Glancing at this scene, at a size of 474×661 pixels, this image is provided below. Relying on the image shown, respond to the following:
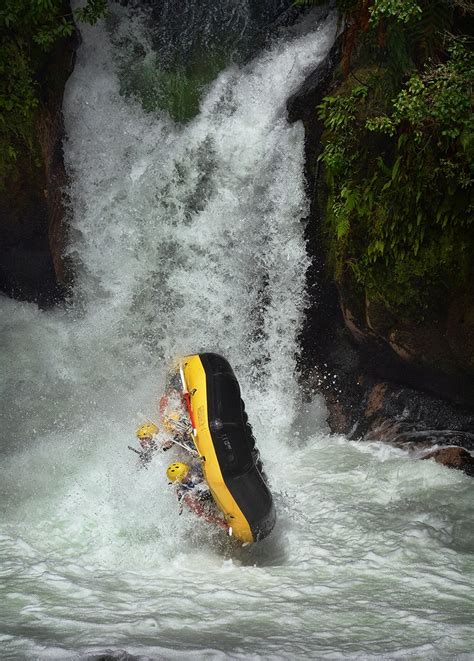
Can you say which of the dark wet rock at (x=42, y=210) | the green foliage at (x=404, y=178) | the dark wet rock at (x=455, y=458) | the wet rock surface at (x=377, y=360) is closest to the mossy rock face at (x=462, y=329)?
the wet rock surface at (x=377, y=360)

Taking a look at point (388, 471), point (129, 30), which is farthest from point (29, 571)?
point (129, 30)

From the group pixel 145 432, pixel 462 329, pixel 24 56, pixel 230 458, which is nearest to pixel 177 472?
pixel 230 458

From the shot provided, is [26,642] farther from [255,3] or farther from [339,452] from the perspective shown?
[255,3]

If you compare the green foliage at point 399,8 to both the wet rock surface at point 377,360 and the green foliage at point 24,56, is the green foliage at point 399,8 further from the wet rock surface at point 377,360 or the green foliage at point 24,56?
the green foliage at point 24,56

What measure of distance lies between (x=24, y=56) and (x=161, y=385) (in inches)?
167

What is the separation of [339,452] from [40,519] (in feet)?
10.8

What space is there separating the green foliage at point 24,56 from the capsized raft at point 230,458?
4.12 meters

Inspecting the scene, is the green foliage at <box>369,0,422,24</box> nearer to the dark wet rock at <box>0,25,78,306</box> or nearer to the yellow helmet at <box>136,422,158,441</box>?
the yellow helmet at <box>136,422,158,441</box>

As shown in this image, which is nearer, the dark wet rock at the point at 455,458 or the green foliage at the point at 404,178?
the green foliage at the point at 404,178

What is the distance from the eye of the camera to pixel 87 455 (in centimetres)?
747

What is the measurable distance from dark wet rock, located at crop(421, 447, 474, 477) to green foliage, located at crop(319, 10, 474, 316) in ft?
4.85

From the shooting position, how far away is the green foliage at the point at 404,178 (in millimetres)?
5504

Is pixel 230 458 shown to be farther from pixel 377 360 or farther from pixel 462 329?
pixel 377 360

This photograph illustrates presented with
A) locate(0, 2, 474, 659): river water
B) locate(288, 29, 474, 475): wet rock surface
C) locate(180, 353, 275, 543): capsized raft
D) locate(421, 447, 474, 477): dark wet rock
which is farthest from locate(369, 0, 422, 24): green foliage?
locate(421, 447, 474, 477): dark wet rock
